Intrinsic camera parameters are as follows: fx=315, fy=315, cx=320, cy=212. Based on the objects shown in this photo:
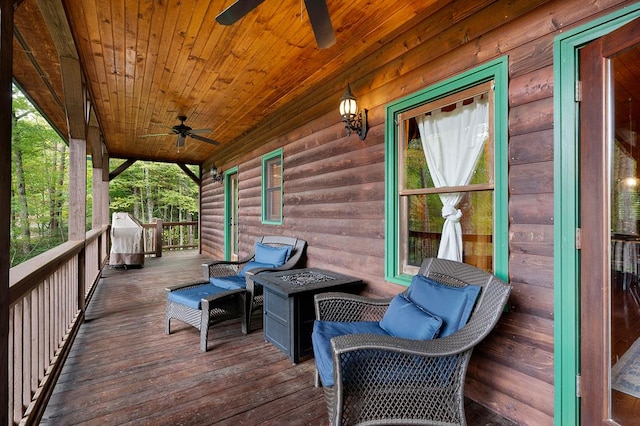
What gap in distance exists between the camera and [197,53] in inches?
121

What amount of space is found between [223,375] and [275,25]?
279 centimetres

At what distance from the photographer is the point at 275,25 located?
8.48ft

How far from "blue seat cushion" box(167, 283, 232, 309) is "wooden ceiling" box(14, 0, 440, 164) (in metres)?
2.33

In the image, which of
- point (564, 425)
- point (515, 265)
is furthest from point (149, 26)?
point (564, 425)

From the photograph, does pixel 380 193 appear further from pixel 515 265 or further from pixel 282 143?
pixel 282 143

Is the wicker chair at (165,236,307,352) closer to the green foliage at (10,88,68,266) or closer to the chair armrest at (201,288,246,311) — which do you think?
the chair armrest at (201,288,246,311)

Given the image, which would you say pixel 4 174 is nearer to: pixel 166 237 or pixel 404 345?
pixel 404 345

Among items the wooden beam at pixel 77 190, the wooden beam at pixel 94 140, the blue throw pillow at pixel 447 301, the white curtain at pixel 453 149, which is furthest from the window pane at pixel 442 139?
the wooden beam at pixel 94 140

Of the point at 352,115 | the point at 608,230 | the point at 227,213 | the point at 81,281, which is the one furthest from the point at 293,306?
the point at 227,213

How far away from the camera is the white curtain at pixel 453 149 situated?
2203 mm

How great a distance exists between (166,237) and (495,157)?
391 inches

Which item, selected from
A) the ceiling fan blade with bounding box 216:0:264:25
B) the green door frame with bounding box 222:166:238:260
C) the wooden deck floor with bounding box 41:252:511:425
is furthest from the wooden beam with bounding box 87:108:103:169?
the ceiling fan blade with bounding box 216:0:264:25

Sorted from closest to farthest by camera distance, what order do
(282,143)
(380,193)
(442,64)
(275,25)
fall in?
(442,64) → (275,25) → (380,193) → (282,143)

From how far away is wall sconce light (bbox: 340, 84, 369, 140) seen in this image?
297cm
